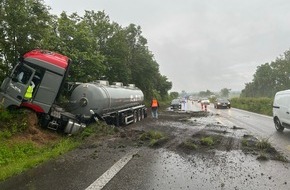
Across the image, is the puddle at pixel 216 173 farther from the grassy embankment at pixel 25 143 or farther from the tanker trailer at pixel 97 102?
the tanker trailer at pixel 97 102

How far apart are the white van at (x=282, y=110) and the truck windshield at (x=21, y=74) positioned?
476 inches

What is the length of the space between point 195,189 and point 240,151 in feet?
15.5

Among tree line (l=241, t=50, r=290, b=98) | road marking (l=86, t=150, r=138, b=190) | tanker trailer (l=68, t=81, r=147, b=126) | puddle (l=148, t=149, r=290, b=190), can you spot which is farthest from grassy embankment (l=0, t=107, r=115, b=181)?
tree line (l=241, t=50, r=290, b=98)

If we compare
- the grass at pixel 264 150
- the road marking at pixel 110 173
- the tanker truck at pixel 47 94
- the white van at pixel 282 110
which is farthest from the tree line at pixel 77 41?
the white van at pixel 282 110

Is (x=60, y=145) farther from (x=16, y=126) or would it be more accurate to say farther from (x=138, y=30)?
(x=138, y=30)

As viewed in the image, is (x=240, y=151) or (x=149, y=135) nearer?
(x=240, y=151)

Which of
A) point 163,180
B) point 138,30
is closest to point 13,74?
point 163,180

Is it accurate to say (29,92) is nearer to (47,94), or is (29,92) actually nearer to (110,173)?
(47,94)

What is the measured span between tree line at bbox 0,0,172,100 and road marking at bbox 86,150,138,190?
28.6 feet

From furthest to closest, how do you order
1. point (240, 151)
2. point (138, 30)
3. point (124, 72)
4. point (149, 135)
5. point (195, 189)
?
point (138, 30)
point (124, 72)
point (149, 135)
point (240, 151)
point (195, 189)

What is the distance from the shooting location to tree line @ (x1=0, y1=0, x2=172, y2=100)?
14172 millimetres

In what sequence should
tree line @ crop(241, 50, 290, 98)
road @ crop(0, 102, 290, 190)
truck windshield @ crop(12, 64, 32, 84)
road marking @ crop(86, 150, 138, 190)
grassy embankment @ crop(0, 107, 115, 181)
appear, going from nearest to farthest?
1. road marking @ crop(86, 150, 138, 190)
2. road @ crop(0, 102, 290, 190)
3. grassy embankment @ crop(0, 107, 115, 181)
4. truck windshield @ crop(12, 64, 32, 84)
5. tree line @ crop(241, 50, 290, 98)

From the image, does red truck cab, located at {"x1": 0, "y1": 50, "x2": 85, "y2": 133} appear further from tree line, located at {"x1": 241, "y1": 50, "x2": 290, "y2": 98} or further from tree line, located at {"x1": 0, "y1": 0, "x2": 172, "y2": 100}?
tree line, located at {"x1": 241, "y1": 50, "x2": 290, "y2": 98}

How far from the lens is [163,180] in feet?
22.1
